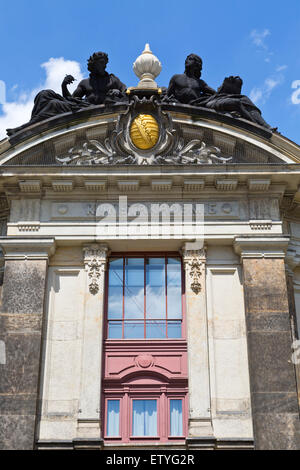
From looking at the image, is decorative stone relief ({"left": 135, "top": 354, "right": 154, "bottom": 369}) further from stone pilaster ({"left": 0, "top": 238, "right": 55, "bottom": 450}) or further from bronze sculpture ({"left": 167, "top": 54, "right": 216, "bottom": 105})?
bronze sculpture ({"left": 167, "top": 54, "right": 216, "bottom": 105})

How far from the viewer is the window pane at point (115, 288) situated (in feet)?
60.1

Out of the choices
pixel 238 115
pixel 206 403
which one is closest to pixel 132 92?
pixel 238 115

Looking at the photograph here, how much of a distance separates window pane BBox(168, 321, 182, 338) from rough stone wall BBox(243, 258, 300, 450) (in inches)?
67.0

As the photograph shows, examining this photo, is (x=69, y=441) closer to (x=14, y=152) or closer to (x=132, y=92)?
(x=14, y=152)

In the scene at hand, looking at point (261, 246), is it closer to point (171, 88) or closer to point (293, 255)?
point (293, 255)

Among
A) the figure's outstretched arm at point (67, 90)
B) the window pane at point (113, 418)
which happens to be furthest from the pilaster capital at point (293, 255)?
the figure's outstretched arm at point (67, 90)

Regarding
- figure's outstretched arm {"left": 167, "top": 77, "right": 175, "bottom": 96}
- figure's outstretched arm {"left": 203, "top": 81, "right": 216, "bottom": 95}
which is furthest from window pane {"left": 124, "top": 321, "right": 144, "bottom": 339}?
figure's outstretched arm {"left": 203, "top": 81, "right": 216, "bottom": 95}

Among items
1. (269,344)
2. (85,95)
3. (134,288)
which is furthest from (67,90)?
(269,344)

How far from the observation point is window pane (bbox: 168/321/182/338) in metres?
18.0

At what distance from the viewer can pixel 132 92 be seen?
19.9 meters

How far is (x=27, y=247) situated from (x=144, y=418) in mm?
4855

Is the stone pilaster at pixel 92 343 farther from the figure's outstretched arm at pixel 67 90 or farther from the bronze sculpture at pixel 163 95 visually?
the figure's outstretched arm at pixel 67 90
